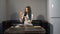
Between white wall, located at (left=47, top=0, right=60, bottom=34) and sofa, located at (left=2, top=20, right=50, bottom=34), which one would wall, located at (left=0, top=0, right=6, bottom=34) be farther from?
white wall, located at (left=47, top=0, right=60, bottom=34)

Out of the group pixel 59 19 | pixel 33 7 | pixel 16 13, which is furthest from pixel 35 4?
pixel 59 19

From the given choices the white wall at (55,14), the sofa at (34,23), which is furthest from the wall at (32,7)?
the white wall at (55,14)

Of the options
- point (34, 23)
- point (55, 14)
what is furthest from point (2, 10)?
point (55, 14)

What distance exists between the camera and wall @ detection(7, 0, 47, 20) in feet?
10.8

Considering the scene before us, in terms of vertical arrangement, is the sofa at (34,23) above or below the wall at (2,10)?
below

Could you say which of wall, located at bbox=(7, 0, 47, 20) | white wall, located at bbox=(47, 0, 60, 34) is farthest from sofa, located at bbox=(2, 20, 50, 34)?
white wall, located at bbox=(47, 0, 60, 34)

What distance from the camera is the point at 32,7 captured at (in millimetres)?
3316

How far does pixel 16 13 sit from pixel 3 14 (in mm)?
433

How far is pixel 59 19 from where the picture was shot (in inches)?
115

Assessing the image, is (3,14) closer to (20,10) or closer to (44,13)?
(20,10)

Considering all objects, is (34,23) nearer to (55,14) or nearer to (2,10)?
(55,14)

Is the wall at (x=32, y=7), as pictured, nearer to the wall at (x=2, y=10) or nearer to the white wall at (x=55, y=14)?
the wall at (x=2, y=10)

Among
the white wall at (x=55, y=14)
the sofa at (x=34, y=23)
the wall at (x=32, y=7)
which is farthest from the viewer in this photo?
the wall at (x=32, y=7)

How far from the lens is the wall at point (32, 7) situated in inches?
130
